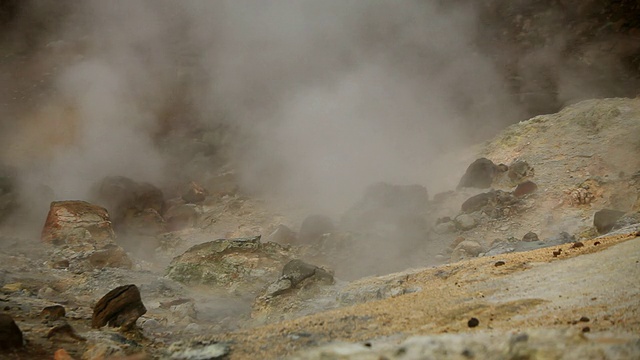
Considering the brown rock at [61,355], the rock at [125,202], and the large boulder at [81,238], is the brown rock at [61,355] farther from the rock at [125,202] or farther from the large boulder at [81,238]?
the rock at [125,202]

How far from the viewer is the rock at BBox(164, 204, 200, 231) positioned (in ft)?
52.8

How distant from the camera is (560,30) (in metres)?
17.1

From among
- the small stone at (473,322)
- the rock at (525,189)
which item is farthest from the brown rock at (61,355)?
the rock at (525,189)

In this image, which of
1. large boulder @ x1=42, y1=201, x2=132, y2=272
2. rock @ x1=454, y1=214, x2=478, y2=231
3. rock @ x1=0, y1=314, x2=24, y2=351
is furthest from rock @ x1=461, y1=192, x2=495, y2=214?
rock @ x1=0, y1=314, x2=24, y2=351

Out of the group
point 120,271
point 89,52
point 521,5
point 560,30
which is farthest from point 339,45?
point 120,271

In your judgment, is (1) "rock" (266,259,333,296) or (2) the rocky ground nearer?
(2) the rocky ground

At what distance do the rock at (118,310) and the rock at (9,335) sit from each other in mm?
1156

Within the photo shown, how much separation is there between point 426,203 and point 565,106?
6550 mm

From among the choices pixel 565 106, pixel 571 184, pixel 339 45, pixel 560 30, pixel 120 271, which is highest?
pixel 339 45

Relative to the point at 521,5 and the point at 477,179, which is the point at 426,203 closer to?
the point at 477,179

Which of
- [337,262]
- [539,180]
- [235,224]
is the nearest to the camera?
[337,262]

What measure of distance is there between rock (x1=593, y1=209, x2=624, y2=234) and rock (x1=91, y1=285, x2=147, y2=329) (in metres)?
7.66

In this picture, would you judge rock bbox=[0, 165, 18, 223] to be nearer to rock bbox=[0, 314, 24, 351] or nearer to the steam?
the steam

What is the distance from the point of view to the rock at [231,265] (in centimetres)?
930
